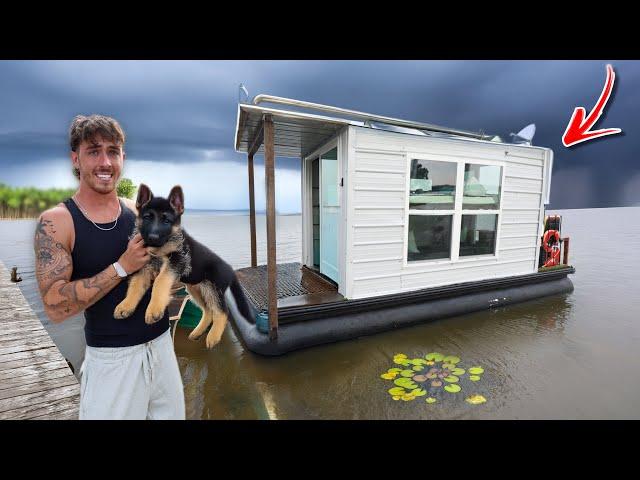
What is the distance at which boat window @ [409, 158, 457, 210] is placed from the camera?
18.4ft

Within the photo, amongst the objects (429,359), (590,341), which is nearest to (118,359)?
(429,359)

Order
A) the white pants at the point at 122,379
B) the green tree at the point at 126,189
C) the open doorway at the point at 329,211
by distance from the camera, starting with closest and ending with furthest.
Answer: the white pants at the point at 122,379, the green tree at the point at 126,189, the open doorway at the point at 329,211

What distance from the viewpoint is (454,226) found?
6102 millimetres

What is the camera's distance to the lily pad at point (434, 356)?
15.0 ft

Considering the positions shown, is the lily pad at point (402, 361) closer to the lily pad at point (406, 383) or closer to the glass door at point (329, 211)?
the lily pad at point (406, 383)

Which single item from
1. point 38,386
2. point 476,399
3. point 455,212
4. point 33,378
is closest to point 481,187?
point 455,212

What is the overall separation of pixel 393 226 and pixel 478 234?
2.51 metres

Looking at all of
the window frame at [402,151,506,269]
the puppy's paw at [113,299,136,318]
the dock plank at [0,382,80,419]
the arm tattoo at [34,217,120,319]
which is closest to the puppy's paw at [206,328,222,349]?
the puppy's paw at [113,299,136,318]

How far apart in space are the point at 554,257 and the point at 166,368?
9.80m

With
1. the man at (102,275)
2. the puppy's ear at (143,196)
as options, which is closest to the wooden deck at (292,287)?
the man at (102,275)

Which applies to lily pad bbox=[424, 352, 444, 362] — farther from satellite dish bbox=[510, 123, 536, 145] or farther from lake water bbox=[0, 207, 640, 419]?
satellite dish bbox=[510, 123, 536, 145]

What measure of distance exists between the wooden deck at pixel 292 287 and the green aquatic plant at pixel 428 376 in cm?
153

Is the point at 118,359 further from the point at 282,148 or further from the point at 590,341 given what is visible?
the point at 590,341

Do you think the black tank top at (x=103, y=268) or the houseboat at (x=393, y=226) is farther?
the houseboat at (x=393, y=226)
